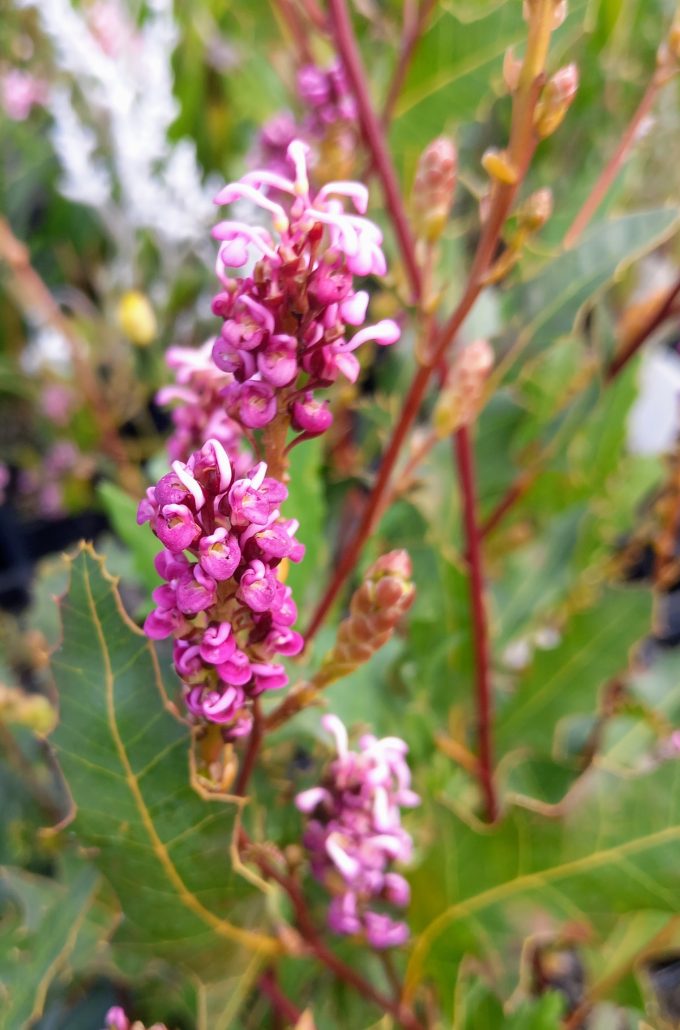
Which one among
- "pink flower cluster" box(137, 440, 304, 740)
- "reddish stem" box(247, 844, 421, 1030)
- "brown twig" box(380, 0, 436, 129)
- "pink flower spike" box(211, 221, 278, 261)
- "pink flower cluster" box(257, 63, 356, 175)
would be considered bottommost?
"reddish stem" box(247, 844, 421, 1030)

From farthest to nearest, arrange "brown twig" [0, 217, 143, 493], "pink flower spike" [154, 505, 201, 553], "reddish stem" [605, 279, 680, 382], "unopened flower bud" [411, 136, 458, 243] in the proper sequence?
"brown twig" [0, 217, 143, 493] < "reddish stem" [605, 279, 680, 382] < "unopened flower bud" [411, 136, 458, 243] < "pink flower spike" [154, 505, 201, 553]

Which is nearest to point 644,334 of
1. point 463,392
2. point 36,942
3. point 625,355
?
point 625,355

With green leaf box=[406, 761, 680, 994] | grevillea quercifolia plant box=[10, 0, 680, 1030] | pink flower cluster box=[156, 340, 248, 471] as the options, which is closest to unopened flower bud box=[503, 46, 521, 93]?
grevillea quercifolia plant box=[10, 0, 680, 1030]

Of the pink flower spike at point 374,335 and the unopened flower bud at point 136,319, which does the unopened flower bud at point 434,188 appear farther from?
the unopened flower bud at point 136,319

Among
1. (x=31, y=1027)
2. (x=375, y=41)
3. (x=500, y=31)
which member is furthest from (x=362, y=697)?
(x=375, y=41)

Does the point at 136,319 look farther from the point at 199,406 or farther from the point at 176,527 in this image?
the point at 176,527

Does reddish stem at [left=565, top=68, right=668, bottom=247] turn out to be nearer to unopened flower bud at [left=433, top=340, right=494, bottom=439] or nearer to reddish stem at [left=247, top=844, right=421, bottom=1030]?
unopened flower bud at [left=433, top=340, right=494, bottom=439]

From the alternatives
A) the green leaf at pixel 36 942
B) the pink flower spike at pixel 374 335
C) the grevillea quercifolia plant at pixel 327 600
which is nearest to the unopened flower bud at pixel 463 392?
the grevillea quercifolia plant at pixel 327 600
